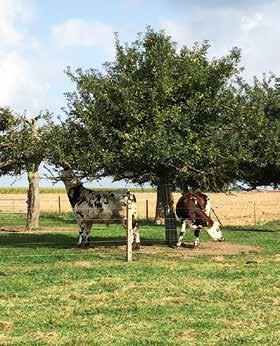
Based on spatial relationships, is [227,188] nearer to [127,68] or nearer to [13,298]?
[127,68]

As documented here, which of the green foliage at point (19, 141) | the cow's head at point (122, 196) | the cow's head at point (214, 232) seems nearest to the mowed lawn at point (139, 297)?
the cow's head at point (122, 196)

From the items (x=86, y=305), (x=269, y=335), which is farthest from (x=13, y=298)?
(x=269, y=335)

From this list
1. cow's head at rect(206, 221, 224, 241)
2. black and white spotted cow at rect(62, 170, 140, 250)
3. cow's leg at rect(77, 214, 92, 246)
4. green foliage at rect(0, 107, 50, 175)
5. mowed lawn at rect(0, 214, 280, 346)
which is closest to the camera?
mowed lawn at rect(0, 214, 280, 346)

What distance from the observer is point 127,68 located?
18.4m

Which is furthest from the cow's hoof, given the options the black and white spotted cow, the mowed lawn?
the black and white spotted cow

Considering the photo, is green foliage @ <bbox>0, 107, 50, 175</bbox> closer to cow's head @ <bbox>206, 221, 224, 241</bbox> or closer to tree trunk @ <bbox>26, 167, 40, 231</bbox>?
tree trunk @ <bbox>26, 167, 40, 231</bbox>

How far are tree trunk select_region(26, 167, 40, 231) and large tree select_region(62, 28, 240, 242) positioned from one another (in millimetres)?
11155

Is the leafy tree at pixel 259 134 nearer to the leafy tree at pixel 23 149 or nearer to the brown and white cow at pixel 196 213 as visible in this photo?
the brown and white cow at pixel 196 213

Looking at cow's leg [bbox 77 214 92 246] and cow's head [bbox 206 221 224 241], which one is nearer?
cow's leg [bbox 77 214 92 246]

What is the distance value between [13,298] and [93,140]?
24.6 feet

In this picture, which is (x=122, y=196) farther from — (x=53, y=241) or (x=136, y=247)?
(x=53, y=241)

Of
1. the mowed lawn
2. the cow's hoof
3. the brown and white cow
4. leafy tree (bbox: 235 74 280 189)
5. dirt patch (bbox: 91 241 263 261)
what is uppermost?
leafy tree (bbox: 235 74 280 189)

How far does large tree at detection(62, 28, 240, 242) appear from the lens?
56.3 ft

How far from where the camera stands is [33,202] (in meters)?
29.7
